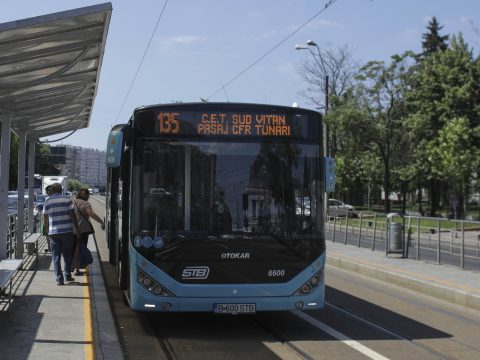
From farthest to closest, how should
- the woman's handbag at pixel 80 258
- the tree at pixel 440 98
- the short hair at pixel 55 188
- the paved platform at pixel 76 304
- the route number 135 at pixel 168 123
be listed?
the tree at pixel 440 98 → the woman's handbag at pixel 80 258 → the short hair at pixel 55 188 → the route number 135 at pixel 168 123 → the paved platform at pixel 76 304

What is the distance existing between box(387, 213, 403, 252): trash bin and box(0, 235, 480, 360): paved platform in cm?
144

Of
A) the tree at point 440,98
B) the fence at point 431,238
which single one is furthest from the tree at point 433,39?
the fence at point 431,238

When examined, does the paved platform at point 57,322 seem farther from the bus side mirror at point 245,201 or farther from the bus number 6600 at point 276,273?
the bus side mirror at point 245,201

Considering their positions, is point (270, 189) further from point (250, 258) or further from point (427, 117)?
point (427, 117)

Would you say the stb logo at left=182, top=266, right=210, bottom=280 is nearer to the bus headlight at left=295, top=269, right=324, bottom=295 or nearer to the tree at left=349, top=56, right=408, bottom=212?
the bus headlight at left=295, top=269, right=324, bottom=295

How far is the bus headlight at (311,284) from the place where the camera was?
8.03 meters

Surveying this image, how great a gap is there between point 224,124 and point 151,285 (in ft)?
7.08

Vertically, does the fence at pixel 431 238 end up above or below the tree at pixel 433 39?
below

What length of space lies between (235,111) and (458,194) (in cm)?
3383

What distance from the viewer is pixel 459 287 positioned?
39.0 feet

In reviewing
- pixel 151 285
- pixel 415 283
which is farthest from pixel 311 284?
pixel 415 283

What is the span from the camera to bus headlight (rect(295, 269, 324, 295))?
8031mm

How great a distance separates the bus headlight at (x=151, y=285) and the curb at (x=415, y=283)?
5698 millimetres

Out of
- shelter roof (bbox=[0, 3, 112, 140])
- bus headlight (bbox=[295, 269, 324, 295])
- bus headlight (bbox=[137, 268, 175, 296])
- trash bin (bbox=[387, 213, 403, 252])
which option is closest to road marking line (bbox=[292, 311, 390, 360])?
bus headlight (bbox=[295, 269, 324, 295])
